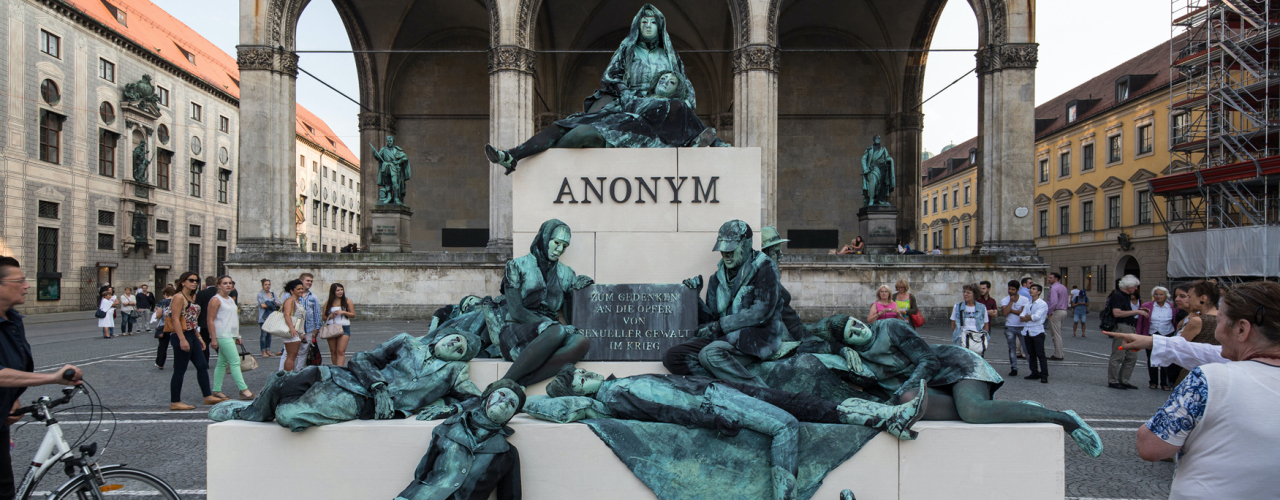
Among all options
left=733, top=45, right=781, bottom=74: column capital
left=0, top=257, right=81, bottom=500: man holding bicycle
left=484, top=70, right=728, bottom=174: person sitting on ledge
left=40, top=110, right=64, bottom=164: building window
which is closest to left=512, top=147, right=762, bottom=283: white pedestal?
left=484, top=70, right=728, bottom=174: person sitting on ledge

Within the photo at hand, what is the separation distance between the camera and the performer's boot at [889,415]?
346 centimetres

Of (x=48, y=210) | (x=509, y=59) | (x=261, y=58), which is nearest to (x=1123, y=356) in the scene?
(x=509, y=59)

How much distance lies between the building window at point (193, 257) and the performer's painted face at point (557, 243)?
41472 millimetres

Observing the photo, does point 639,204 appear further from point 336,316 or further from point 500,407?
point 336,316

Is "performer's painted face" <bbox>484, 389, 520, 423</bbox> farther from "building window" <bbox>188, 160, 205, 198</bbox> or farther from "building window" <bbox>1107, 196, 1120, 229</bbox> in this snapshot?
"building window" <bbox>188, 160, 205, 198</bbox>

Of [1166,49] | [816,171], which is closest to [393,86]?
[816,171]

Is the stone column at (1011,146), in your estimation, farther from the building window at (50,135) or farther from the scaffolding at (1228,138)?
the building window at (50,135)

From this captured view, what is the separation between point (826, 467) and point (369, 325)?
15681 mm

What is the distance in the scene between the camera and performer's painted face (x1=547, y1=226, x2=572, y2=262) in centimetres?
467

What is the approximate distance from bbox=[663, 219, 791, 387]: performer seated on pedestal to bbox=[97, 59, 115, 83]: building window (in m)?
37.3

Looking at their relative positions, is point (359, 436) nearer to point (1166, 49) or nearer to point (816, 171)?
point (816, 171)

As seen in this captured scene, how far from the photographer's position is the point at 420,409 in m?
4.06

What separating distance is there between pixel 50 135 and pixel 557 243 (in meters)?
34.3

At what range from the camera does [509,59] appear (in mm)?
18578
